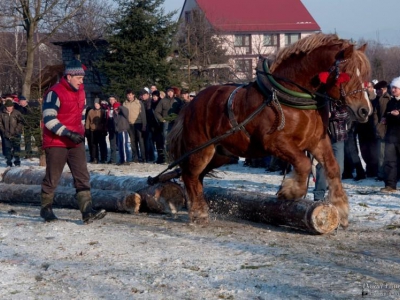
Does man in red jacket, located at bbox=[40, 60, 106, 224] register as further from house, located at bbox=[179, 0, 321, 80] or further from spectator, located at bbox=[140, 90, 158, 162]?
house, located at bbox=[179, 0, 321, 80]

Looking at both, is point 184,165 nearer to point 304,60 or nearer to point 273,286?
point 304,60

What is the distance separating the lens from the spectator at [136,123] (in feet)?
60.8

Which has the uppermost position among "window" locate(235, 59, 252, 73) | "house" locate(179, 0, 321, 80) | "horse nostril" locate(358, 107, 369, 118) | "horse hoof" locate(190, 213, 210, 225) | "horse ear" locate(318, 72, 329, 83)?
"house" locate(179, 0, 321, 80)

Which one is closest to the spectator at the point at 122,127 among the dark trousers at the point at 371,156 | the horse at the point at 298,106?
the dark trousers at the point at 371,156

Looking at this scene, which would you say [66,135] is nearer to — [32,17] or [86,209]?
[86,209]

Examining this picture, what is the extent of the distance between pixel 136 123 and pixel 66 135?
1017 centimetres

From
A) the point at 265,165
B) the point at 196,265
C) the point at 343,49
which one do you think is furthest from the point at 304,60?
the point at 265,165

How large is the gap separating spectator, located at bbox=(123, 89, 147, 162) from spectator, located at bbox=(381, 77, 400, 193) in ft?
25.9

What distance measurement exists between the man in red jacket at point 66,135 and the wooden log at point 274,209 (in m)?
1.57

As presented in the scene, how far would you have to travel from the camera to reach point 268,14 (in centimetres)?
6222

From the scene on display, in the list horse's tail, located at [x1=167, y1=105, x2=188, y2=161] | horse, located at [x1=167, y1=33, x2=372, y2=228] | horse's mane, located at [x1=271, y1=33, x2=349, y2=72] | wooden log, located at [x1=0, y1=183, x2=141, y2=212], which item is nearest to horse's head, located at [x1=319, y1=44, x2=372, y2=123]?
horse, located at [x1=167, y1=33, x2=372, y2=228]

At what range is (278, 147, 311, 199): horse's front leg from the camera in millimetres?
7723

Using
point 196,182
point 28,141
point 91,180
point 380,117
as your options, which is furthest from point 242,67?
point 196,182

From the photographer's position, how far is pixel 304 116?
25.1 ft
